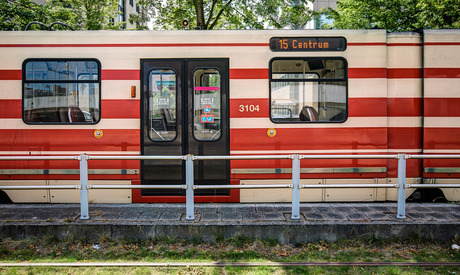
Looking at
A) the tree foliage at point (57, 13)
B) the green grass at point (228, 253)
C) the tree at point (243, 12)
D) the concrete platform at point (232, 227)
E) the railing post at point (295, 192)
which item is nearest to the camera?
the green grass at point (228, 253)

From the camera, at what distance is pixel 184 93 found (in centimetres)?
616

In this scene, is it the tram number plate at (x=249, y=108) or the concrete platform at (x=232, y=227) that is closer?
the concrete platform at (x=232, y=227)

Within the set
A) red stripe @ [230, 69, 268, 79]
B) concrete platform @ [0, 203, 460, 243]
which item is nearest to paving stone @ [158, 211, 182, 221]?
concrete platform @ [0, 203, 460, 243]

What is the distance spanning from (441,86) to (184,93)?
4.61m

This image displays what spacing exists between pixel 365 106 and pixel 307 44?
1.53m

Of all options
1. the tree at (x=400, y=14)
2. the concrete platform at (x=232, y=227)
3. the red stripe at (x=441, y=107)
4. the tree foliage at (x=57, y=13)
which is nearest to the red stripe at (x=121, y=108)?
the concrete platform at (x=232, y=227)

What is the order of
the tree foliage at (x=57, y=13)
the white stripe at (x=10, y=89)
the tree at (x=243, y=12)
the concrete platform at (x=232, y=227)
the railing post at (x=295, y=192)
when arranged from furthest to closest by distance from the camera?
the tree at (x=243, y=12), the tree foliage at (x=57, y=13), the white stripe at (x=10, y=89), the railing post at (x=295, y=192), the concrete platform at (x=232, y=227)

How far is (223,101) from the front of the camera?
243 inches

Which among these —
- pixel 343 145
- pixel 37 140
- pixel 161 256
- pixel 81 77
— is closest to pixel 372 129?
pixel 343 145

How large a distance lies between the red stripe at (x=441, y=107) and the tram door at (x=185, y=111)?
362 centimetres

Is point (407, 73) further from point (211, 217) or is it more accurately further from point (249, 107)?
point (211, 217)

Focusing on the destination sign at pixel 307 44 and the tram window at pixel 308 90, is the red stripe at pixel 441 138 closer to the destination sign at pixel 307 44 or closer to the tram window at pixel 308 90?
the tram window at pixel 308 90

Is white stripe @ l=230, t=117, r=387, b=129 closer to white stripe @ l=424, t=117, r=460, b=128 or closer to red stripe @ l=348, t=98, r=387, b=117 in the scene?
red stripe @ l=348, t=98, r=387, b=117

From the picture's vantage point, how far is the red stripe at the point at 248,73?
6129 millimetres
